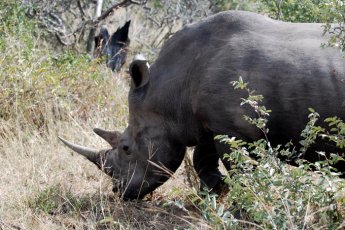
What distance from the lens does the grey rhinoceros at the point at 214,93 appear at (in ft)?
18.5

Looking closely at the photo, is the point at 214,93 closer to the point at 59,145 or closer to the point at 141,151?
the point at 141,151

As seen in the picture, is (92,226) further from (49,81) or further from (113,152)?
(49,81)

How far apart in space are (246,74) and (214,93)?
282 mm

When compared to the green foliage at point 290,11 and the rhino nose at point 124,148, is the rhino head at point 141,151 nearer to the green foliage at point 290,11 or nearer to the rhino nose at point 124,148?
the rhino nose at point 124,148

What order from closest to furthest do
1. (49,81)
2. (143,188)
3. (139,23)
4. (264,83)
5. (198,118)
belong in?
1. (264,83)
2. (198,118)
3. (143,188)
4. (49,81)
5. (139,23)

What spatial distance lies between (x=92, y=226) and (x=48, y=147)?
2220 mm

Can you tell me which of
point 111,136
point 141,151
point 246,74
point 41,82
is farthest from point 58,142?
point 246,74

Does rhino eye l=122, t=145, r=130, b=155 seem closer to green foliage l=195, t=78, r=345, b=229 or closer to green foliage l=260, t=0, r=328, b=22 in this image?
green foliage l=195, t=78, r=345, b=229

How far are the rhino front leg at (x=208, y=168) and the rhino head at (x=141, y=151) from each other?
0.29 meters

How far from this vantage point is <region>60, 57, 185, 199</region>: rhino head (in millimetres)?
6594

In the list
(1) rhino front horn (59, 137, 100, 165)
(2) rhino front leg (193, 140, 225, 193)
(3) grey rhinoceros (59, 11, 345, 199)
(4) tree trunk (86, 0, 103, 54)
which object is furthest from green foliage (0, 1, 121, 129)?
(2) rhino front leg (193, 140, 225, 193)

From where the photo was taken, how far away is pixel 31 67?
8.70 m

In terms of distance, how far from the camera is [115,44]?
11117mm

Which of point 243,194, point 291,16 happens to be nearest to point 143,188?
point 243,194
